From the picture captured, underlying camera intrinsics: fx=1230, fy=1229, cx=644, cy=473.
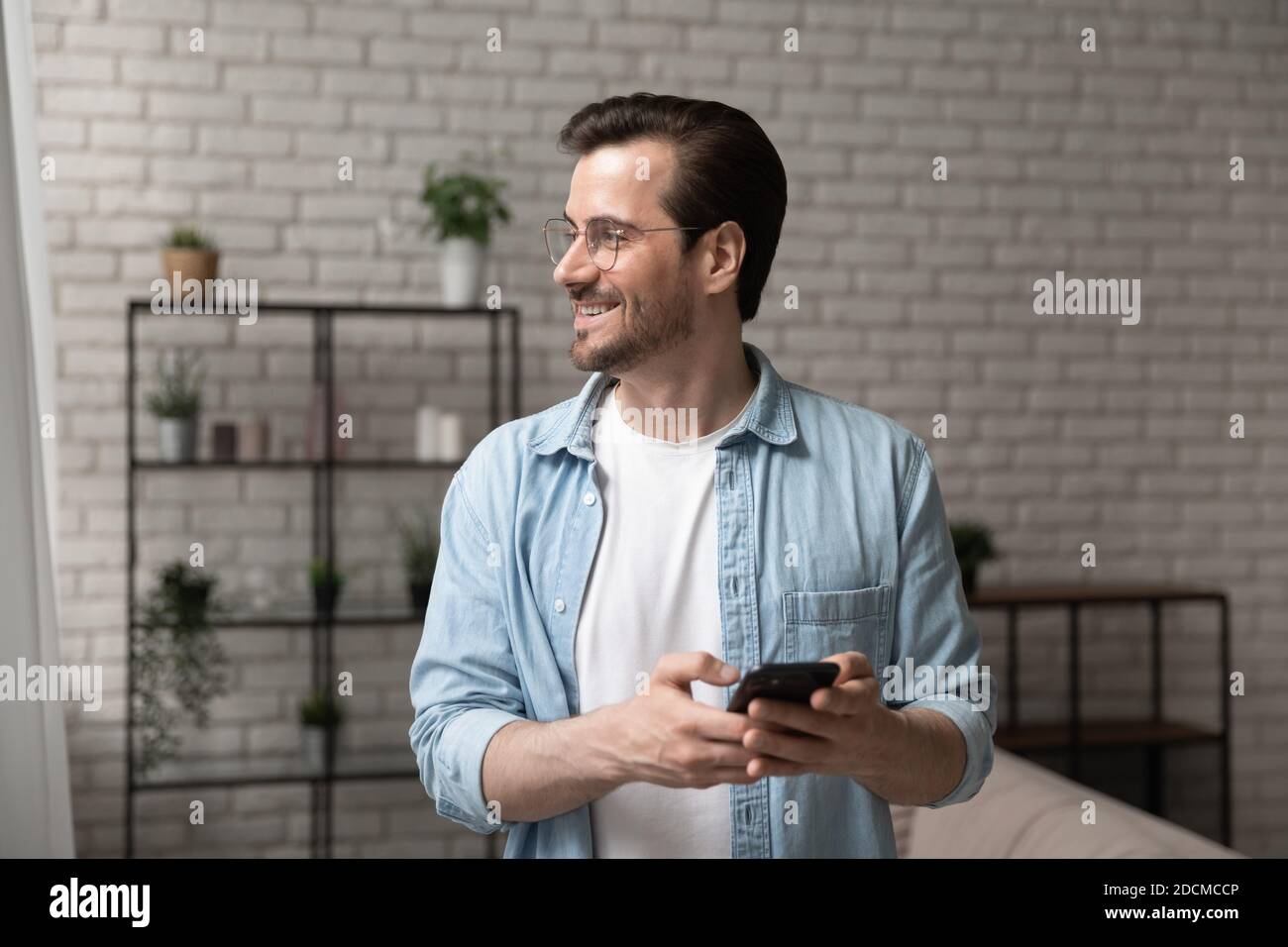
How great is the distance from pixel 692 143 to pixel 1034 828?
1.60 metres

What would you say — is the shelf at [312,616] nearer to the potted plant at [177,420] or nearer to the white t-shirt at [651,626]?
the potted plant at [177,420]

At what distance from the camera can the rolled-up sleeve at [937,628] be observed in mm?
1195

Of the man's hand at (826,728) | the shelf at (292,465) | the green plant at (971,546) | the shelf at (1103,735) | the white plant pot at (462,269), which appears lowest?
the shelf at (1103,735)

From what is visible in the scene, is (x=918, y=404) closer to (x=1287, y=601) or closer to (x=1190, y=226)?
(x=1190, y=226)

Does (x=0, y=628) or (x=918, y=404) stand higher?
(x=918, y=404)

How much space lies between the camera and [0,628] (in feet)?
5.04

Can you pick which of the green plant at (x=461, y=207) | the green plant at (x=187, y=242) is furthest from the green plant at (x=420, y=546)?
the green plant at (x=187, y=242)

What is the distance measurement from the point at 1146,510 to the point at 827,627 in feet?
9.62

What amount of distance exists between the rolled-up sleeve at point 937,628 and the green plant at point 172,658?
7.87ft

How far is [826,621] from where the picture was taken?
3.92 ft

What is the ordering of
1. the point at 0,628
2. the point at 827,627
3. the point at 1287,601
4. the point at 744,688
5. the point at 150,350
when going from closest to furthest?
the point at 744,688 → the point at 827,627 → the point at 0,628 → the point at 150,350 → the point at 1287,601

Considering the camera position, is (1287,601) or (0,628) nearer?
(0,628)

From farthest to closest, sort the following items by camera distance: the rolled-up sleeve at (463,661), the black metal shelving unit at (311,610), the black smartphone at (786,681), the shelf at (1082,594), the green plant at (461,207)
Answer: the shelf at (1082,594), the green plant at (461,207), the black metal shelving unit at (311,610), the rolled-up sleeve at (463,661), the black smartphone at (786,681)
